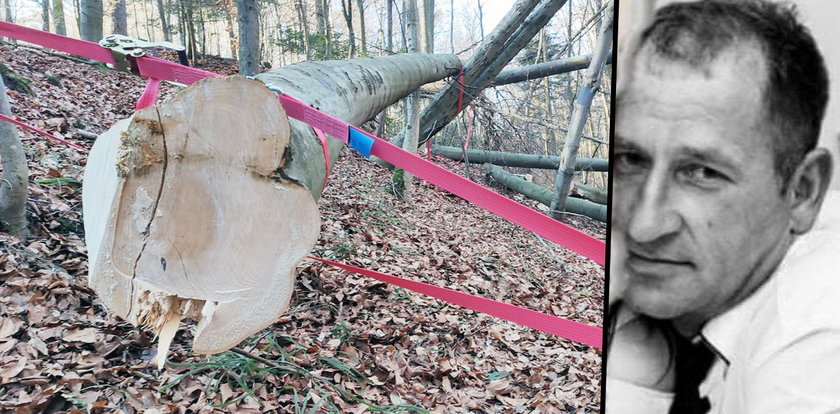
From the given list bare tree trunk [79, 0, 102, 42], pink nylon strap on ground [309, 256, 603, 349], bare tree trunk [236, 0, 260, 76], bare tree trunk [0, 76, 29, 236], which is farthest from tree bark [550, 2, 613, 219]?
bare tree trunk [79, 0, 102, 42]

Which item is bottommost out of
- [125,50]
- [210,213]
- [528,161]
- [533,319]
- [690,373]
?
[528,161]

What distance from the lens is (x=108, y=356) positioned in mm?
1830

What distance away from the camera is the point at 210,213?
3.18 ft

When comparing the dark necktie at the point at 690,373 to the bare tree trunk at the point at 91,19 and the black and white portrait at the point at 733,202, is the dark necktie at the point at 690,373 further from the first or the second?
the bare tree trunk at the point at 91,19

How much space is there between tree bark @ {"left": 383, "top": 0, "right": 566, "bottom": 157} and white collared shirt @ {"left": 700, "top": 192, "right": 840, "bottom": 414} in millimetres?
4414

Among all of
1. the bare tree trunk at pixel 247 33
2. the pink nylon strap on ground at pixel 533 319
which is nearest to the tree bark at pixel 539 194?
the bare tree trunk at pixel 247 33

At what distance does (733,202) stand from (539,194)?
22.8ft

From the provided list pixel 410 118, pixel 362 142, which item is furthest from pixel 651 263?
pixel 410 118

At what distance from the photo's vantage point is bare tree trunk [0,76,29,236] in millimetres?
2254

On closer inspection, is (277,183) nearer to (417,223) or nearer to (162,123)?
(162,123)

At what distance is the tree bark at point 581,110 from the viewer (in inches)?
178

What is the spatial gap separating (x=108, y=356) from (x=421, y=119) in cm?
416

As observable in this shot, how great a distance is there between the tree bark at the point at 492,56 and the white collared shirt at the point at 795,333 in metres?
4.41

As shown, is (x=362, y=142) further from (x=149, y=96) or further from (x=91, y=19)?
(x=91, y=19)
